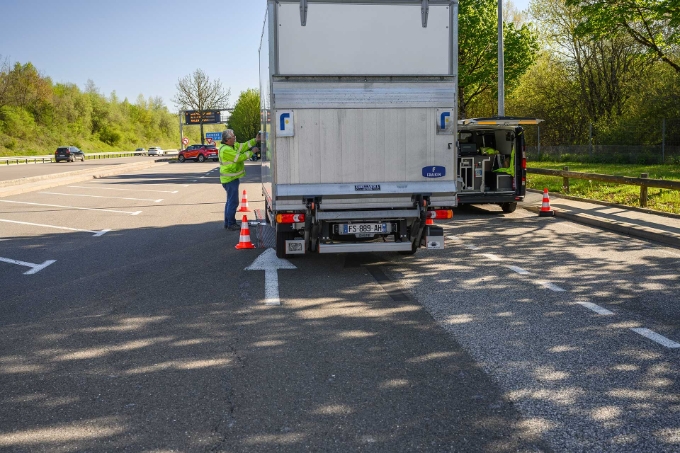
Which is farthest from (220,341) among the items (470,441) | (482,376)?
(470,441)

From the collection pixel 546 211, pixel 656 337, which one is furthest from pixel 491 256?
pixel 546 211

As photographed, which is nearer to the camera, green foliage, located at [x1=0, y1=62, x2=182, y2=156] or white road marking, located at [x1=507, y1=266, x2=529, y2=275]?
white road marking, located at [x1=507, y1=266, x2=529, y2=275]

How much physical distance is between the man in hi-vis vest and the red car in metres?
52.3

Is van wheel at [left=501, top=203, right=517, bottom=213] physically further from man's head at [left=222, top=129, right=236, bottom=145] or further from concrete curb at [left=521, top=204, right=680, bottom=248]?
man's head at [left=222, top=129, right=236, bottom=145]

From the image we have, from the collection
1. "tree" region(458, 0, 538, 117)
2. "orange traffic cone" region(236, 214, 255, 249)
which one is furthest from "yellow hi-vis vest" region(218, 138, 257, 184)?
"tree" region(458, 0, 538, 117)

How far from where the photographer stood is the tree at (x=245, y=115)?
86.9 m

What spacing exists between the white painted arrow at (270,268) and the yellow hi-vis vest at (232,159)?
2.75m

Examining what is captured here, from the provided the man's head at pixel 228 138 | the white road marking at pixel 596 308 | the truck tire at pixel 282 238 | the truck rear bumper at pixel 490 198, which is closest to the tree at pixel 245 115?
the truck rear bumper at pixel 490 198

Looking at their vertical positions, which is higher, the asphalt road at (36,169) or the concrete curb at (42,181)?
the asphalt road at (36,169)

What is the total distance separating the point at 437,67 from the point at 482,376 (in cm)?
469

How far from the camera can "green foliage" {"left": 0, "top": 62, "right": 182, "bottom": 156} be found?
83.1m

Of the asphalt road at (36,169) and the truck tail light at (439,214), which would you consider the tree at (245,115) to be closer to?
the asphalt road at (36,169)

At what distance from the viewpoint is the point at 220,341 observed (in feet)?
19.3

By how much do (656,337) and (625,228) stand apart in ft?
23.9
